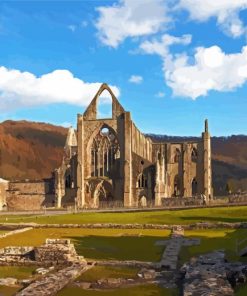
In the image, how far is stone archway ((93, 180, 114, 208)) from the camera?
81875 mm

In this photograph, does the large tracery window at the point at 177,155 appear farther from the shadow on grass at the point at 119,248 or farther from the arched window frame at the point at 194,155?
the shadow on grass at the point at 119,248

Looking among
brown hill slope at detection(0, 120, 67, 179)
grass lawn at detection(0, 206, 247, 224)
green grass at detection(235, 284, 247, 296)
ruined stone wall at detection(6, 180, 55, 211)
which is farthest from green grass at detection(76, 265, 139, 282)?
brown hill slope at detection(0, 120, 67, 179)

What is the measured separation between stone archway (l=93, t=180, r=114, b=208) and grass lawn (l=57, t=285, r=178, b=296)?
63.6 meters

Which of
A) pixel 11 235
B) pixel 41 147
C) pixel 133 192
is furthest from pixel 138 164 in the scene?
pixel 41 147

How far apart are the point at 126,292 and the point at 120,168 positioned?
64.6 m

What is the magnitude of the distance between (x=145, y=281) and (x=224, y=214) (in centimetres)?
3281

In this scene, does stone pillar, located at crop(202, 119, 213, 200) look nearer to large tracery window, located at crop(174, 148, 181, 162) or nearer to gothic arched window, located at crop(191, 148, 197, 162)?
gothic arched window, located at crop(191, 148, 197, 162)

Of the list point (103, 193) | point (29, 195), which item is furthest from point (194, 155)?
point (29, 195)

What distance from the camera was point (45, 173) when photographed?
164 metres

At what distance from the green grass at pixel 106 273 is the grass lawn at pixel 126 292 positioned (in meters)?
1.83

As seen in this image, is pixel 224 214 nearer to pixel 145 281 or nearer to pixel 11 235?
pixel 11 235

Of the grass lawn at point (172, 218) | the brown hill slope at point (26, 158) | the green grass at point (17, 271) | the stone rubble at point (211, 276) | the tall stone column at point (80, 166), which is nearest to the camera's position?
the stone rubble at point (211, 276)

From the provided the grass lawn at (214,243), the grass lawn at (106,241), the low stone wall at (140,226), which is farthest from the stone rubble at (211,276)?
the low stone wall at (140,226)

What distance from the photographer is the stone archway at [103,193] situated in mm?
81875
